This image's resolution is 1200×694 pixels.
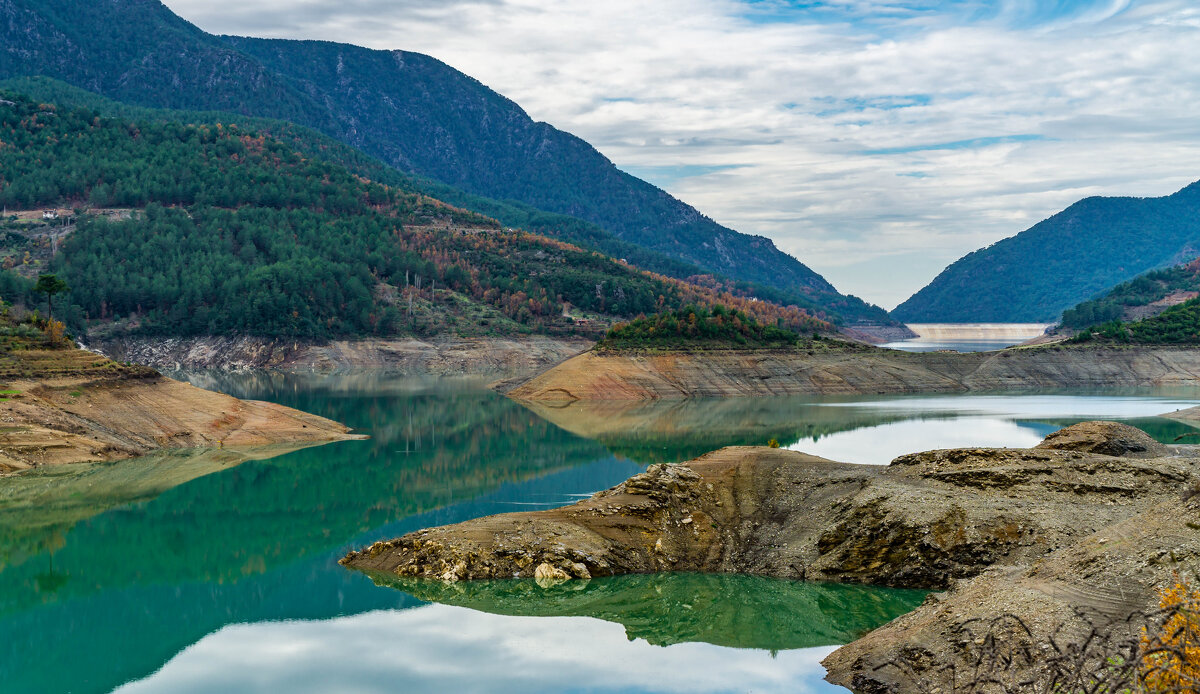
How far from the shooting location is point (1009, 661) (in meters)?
18.3

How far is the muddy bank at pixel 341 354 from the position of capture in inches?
5664

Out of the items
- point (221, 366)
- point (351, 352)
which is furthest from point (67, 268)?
point (351, 352)

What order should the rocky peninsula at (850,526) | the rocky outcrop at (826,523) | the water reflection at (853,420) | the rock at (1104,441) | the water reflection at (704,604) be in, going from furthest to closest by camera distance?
the water reflection at (853,420)
the rock at (1104,441)
the rocky outcrop at (826,523)
the rocky peninsula at (850,526)
the water reflection at (704,604)

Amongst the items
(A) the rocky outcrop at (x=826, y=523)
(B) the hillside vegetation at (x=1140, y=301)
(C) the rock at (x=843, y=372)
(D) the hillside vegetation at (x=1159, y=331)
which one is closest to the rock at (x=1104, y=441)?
(A) the rocky outcrop at (x=826, y=523)

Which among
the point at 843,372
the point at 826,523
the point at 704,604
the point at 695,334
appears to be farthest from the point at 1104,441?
the point at 695,334

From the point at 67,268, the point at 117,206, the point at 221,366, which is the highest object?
the point at 117,206

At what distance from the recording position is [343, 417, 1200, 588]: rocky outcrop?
29.2 meters

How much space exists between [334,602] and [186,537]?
13384 mm

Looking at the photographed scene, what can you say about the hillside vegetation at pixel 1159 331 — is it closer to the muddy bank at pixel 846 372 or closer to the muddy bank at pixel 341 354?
the muddy bank at pixel 846 372

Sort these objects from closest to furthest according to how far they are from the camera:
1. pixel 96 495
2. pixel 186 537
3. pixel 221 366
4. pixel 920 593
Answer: pixel 920 593
pixel 186 537
pixel 96 495
pixel 221 366

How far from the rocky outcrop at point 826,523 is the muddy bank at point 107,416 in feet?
91.6

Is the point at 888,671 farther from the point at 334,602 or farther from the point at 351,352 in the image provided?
the point at 351,352

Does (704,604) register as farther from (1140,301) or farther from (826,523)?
(1140,301)

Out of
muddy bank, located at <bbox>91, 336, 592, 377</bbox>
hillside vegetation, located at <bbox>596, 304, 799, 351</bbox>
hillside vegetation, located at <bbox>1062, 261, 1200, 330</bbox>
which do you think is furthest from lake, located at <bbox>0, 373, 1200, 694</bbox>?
hillside vegetation, located at <bbox>1062, 261, 1200, 330</bbox>
